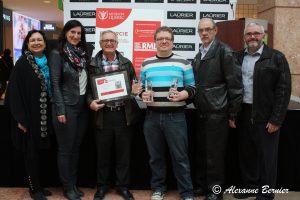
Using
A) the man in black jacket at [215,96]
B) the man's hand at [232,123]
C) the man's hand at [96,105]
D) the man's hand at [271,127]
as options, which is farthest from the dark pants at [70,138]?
the man's hand at [271,127]

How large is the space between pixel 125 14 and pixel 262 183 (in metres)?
3.13

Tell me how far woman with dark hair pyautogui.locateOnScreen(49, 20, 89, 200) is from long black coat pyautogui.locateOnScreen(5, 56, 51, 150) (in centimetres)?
17

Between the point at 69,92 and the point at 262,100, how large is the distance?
1.83 meters

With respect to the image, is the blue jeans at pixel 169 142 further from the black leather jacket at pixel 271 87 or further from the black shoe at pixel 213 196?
the black leather jacket at pixel 271 87

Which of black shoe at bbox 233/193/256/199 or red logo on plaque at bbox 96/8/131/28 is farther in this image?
red logo on plaque at bbox 96/8/131/28

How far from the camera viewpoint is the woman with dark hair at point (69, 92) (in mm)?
3439

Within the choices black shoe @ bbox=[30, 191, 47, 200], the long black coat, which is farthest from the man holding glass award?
black shoe @ bbox=[30, 191, 47, 200]

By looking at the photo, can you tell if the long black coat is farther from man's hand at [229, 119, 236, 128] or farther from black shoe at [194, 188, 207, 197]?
man's hand at [229, 119, 236, 128]

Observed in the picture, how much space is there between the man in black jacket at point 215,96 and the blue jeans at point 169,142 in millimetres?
216

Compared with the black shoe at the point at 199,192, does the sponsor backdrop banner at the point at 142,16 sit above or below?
above

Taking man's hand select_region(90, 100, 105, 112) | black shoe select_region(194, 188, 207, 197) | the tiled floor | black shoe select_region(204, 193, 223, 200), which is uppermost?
man's hand select_region(90, 100, 105, 112)

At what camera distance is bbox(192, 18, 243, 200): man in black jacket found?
3430mm

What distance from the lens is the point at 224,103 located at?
3.48m

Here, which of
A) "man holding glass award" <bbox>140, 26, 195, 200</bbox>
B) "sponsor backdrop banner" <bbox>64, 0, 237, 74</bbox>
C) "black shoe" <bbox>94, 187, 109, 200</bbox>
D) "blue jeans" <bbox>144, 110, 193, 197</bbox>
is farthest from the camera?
"sponsor backdrop banner" <bbox>64, 0, 237, 74</bbox>
